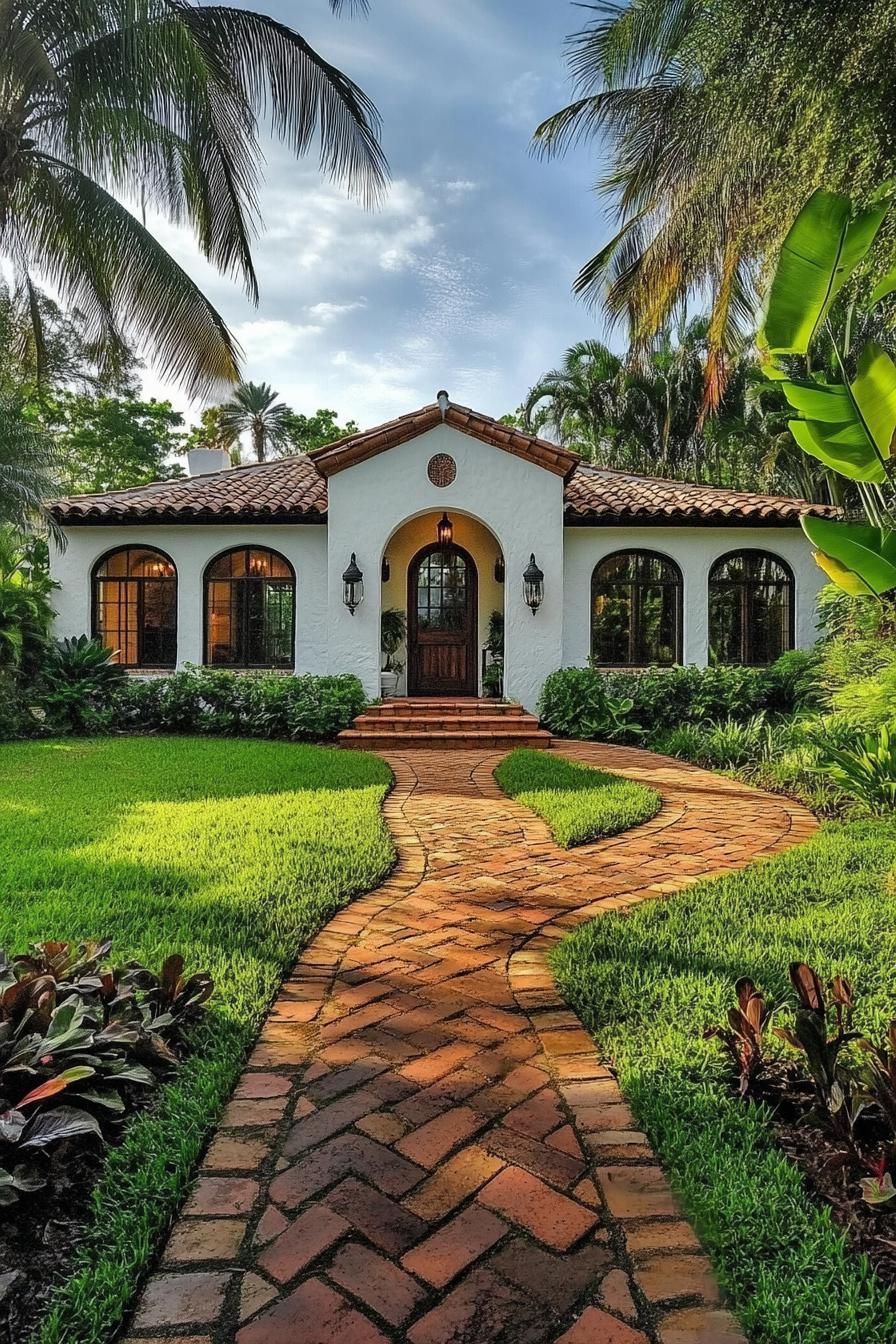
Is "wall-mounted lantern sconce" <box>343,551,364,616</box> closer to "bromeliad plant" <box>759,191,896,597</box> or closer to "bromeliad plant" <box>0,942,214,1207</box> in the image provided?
"bromeliad plant" <box>759,191,896,597</box>

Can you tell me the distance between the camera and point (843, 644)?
10266 mm

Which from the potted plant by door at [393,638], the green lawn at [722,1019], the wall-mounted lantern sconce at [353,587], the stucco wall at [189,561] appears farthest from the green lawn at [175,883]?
the potted plant by door at [393,638]

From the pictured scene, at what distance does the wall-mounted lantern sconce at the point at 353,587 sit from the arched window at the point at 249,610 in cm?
173

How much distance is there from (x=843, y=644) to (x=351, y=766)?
699 centimetres

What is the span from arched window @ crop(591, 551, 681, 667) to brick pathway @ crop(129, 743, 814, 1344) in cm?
1126

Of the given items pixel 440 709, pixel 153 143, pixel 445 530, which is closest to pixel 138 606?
pixel 445 530

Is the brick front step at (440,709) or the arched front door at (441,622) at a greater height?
the arched front door at (441,622)

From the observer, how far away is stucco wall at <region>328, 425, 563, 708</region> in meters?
13.6

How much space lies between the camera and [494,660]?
49.6ft

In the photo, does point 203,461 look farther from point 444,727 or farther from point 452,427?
point 444,727

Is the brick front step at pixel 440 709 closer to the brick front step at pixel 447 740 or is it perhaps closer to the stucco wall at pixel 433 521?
the brick front step at pixel 447 740

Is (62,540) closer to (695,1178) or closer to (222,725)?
(222,725)

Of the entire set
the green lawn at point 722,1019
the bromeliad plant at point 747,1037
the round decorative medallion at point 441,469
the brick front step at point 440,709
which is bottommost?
the green lawn at point 722,1019

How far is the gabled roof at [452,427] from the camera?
13375 millimetres
